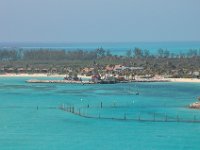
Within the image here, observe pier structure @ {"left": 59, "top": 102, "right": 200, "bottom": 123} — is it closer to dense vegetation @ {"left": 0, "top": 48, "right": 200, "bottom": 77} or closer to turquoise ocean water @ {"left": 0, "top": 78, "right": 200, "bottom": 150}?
turquoise ocean water @ {"left": 0, "top": 78, "right": 200, "bottom": 150}

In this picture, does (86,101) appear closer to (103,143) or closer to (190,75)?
(103,143)

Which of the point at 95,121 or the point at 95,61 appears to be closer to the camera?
the point at 95,121

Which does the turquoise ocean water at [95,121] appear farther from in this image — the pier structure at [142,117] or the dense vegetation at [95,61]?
the dense vegetation at [95,61]

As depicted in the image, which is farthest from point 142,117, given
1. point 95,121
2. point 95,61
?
point 95,61

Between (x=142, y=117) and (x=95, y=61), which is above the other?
(x=142, y=117)

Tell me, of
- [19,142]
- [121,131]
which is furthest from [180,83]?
[19,142]

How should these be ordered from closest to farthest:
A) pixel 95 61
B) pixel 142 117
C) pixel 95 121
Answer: pixel 95 121, pixel 142 117, pixel 95 61

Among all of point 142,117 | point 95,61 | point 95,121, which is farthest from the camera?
point 95,61

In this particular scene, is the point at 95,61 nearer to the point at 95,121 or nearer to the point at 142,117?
the point at 142,117
